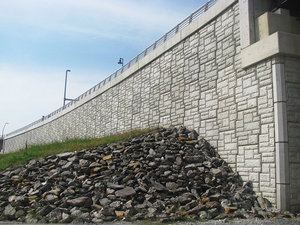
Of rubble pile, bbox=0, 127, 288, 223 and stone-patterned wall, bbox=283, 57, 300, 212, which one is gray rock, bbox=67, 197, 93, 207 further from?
stone-patterned wall, bbox=283, 57, 300, 212

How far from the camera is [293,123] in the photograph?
8562mm

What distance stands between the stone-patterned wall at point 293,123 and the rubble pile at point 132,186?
2.62ft

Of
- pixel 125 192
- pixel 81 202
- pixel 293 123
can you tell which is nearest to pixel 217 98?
pixel 293 123

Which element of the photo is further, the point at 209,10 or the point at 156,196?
the point at 209,10

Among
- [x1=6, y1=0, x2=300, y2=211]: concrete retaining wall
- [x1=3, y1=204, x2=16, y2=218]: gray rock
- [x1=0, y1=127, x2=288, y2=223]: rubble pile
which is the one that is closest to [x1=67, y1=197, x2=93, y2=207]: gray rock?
[x1=0, y1=127, x2=288, y2=223]: rubble pile

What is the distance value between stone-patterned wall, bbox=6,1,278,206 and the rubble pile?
2.16 feet

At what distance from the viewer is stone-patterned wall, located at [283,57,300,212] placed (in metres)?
8.22

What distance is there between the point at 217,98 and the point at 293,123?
10.9 ft

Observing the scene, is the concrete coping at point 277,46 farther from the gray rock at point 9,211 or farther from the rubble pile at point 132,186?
the gray rock at point 9,211

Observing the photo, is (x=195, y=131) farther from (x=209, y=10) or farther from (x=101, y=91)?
(x=101, y=91)

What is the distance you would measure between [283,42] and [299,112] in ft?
6.72

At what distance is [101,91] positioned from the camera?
24.2 metres

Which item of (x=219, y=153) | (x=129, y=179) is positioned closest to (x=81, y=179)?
(x=129, y=179)

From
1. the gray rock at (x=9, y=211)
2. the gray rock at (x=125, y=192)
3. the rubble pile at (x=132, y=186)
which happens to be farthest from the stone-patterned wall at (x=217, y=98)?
the gray rock at (x=9, y=211)
